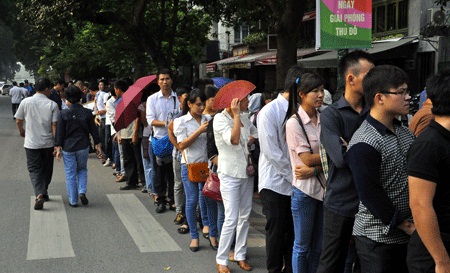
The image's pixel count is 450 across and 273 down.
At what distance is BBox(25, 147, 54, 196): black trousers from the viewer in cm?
891

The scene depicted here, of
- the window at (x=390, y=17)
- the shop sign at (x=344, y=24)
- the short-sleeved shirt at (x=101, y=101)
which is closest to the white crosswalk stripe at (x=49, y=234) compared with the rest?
the shop sign at (x=344, y=24)

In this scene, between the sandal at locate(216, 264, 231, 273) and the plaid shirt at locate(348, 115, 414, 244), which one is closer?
the plaid shirt at locate(348, 115, 414, 244)

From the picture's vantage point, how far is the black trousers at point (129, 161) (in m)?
10.5

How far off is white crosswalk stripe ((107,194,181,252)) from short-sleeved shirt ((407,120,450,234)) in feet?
13.9

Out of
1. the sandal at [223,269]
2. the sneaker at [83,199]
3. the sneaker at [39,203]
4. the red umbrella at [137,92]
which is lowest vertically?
the sneaker at [83,199]

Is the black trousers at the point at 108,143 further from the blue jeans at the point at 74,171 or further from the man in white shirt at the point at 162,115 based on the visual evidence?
the man in white shirt at the point at 162,115

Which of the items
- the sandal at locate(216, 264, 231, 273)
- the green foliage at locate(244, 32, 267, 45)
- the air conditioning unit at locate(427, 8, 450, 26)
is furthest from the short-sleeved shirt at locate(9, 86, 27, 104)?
the sandal at locate(216, 264, 231, 273)

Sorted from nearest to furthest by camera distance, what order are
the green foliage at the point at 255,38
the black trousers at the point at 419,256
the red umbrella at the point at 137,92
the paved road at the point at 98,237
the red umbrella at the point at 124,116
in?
the black trousers at the point at 419,256 < the paved road at the point at 98,237 < the red umbrella at the point at 137,92 < the red umbrella at the point at 124,116 < the green foliage at the point at 255,38

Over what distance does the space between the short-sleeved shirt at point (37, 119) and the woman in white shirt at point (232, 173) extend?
3965 millimetres

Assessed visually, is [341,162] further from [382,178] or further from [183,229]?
[183,229]

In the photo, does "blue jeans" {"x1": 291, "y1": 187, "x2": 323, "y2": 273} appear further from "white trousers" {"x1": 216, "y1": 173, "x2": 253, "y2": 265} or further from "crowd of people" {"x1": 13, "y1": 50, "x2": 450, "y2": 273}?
"white trousers" {"x1": 216, "y1": 173, "x2": 253, "y2": 265}

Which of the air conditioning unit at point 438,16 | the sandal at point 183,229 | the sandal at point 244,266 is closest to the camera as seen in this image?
the sandal at point 244,266

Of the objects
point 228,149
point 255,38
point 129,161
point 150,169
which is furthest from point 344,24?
point 255,38

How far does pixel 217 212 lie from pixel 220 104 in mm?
1396
